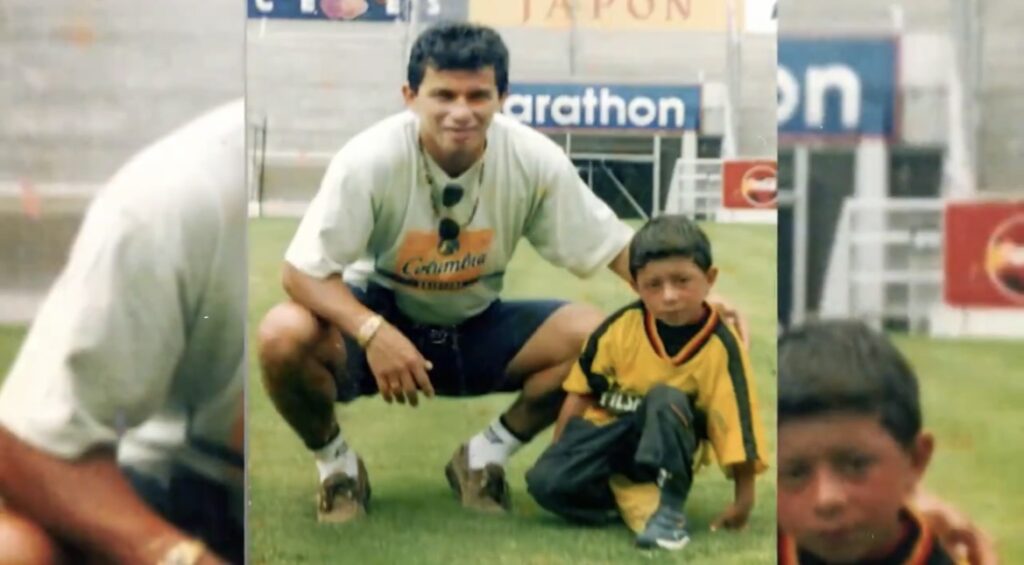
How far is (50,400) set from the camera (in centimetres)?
227

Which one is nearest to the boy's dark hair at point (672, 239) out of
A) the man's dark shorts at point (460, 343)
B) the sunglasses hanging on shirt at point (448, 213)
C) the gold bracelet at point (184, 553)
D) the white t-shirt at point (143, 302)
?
the man's dark shorts at point (460, 343)

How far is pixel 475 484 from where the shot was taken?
227cm

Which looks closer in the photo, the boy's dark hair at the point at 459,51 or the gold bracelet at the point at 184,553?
the boy's dark hair at the point at 459,51

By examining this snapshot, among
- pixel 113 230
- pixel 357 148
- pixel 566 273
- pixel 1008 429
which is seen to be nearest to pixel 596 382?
pixel 566 273

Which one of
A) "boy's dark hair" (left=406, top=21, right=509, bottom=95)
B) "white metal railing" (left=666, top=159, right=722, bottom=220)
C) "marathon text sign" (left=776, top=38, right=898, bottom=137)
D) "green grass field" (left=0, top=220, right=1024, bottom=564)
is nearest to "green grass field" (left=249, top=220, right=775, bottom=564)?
"green grass field" (left=0, top=220, right=1024, bottom=564)

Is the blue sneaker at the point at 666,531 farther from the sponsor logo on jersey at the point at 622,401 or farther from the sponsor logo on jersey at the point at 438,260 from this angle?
the sponsor logo on jersey at the point at 438,260

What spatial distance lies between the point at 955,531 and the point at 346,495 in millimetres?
1208

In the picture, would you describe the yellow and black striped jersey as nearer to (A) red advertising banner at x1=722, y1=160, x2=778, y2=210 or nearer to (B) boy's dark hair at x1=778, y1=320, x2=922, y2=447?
(B) boy's dark hair at x1=778, y1=320, x2=922, y2=447

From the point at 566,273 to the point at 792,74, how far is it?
584 millimetres

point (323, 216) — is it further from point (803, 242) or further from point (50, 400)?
point (803, 242)

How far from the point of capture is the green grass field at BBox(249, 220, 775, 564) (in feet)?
7.38

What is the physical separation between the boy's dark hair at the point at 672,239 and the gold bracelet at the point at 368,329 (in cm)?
53

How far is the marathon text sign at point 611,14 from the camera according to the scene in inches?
87.0

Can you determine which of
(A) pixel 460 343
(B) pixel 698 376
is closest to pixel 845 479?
(B) pixel 698 376
